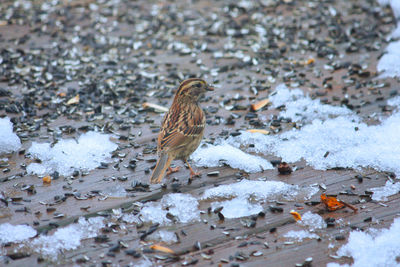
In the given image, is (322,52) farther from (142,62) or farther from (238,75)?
(142,62)

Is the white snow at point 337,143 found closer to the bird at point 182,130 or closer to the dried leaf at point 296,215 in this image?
the bird at point 182,130

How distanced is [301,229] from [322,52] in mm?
3358

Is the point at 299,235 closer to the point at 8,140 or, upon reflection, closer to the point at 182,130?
the point at 182,130

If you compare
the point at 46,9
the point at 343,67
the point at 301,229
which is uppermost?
the point at 46,9

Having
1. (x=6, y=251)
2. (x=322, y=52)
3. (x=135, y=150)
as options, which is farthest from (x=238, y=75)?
(x=6, y=251)

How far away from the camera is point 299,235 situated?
9.88 feet

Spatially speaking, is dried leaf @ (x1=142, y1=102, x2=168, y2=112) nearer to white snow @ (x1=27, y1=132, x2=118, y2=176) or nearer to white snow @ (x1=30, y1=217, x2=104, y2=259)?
white snow @ (x1=27, y1=132, x2=118, y2=176)

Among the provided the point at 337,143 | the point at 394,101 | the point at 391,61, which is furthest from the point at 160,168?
the point at 391,61

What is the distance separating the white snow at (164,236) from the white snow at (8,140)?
178 centimetres

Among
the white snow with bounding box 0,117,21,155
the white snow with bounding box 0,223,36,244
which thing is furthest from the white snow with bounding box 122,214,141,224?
the white snow with bounding box 0,117,21,155

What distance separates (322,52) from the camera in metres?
5.91

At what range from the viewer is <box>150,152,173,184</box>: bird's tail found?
11.9 ft

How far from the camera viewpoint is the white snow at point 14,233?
9.81ft

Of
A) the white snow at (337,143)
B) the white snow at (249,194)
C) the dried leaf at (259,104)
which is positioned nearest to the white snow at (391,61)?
the white snow at (337,143)
